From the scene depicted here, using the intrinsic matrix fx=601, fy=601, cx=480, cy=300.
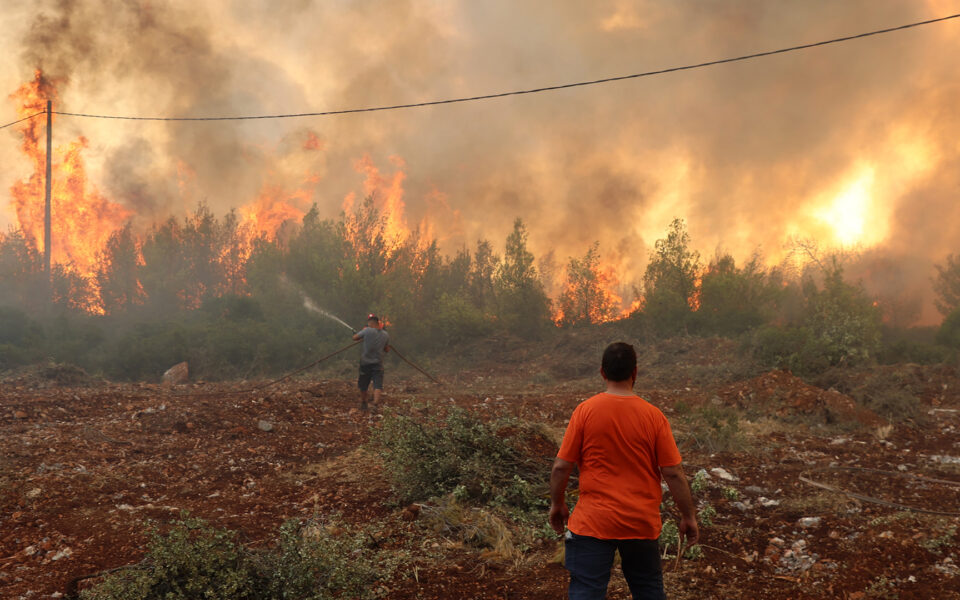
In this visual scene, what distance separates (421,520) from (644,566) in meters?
3.26

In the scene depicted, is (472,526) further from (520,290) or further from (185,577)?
(520,290)

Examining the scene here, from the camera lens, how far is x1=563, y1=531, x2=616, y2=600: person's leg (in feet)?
8.84

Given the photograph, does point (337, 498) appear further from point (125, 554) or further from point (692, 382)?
point (692, 382)

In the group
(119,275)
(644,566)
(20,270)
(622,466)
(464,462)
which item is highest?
(20,270)

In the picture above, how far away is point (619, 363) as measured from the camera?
2.84 meters

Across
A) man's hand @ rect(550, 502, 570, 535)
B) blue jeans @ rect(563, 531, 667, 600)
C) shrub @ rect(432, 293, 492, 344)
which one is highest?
shrub @ rect(432, 293, 492, 344)

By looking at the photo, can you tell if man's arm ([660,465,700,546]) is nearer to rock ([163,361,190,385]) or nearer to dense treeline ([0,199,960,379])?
dense treeline ([0,199,960,379])

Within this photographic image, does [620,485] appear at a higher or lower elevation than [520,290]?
lower

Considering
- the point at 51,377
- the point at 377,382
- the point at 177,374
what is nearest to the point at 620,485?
Result: the point at 377,382

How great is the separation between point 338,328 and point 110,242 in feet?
67.8

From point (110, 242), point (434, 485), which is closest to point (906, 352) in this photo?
point (434, 485)

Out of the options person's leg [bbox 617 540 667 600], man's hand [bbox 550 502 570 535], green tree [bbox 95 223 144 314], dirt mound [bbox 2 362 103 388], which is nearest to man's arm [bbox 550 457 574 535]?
man's hand [bbox 550 502 570 535]

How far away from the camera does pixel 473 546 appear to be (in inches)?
199

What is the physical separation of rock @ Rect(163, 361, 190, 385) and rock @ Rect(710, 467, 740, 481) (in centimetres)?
1693
